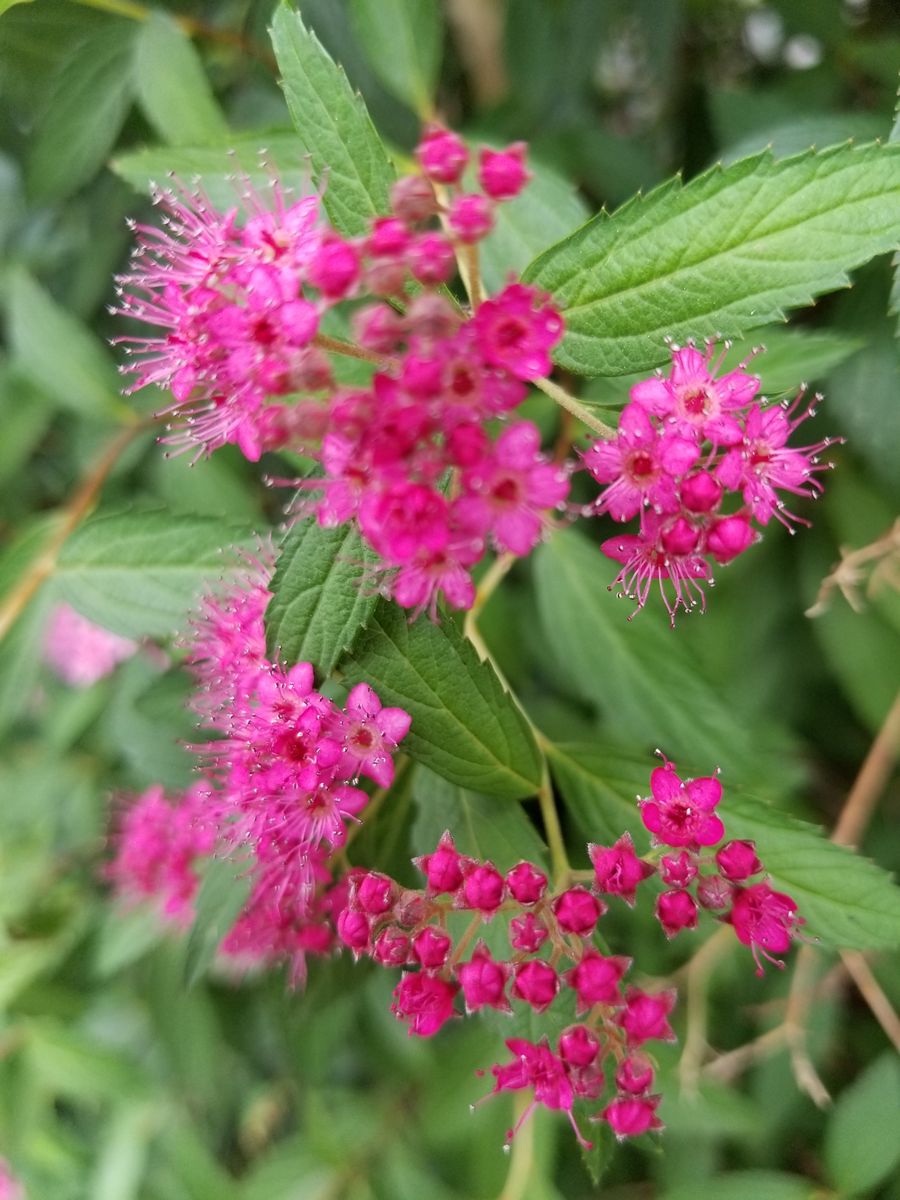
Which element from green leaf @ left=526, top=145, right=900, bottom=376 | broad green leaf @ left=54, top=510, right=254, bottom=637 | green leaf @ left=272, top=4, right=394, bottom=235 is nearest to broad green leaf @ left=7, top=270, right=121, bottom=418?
broad green leaf @ left=54, top=510, right=254, bottom=637

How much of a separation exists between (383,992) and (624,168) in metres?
1.31

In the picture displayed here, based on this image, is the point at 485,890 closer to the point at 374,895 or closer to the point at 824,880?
the point at 374,895

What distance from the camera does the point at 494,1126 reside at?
4.76ft

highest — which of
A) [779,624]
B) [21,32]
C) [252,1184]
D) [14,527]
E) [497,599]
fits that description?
[21,32]

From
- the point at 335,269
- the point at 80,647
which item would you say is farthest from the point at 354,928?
the point at 80,647

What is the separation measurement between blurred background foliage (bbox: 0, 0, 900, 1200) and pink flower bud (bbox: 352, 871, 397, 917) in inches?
5.1

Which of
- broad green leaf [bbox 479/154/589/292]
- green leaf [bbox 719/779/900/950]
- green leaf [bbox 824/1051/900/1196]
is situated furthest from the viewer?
green leaf [bbox 824/1051/900/1196]

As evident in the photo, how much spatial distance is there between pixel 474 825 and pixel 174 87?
0.91 meters

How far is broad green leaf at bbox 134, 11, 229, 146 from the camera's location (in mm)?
1106

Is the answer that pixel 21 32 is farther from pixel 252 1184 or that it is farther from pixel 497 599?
pixel 252 1184

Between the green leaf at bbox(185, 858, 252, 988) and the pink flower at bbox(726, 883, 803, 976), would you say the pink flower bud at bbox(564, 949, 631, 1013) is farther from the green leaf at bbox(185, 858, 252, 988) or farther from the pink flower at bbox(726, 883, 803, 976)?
the green leaf at bbox(185, 858, 252, 988)

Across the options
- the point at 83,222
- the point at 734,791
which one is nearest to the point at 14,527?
the point at 83,222

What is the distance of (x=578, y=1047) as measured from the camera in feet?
2.23

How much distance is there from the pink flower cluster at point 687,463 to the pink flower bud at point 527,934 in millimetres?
275
